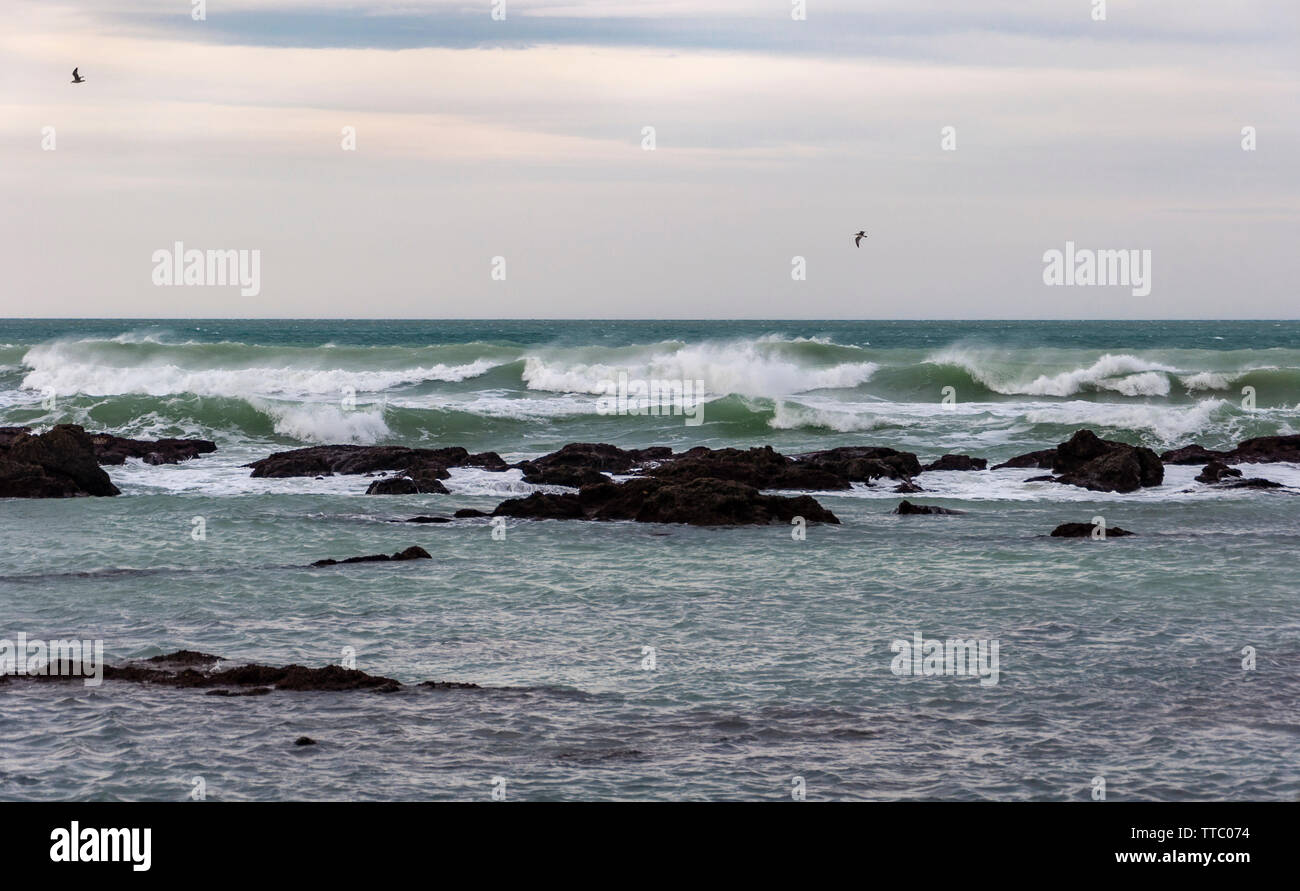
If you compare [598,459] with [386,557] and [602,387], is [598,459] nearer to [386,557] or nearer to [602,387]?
[386,557]

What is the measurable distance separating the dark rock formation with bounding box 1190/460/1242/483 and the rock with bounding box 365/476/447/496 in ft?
44.4

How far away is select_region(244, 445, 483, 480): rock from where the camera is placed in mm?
25891

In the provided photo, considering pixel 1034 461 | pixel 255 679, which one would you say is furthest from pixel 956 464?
pixel 255 679

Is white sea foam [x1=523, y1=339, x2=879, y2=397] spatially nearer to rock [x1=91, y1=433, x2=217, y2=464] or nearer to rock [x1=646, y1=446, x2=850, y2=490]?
rock [x1=91, y1=433, x2=217, y2=464]

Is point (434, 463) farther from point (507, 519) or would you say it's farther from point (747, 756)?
point (747, 756)

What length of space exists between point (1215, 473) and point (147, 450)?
21.5 metres

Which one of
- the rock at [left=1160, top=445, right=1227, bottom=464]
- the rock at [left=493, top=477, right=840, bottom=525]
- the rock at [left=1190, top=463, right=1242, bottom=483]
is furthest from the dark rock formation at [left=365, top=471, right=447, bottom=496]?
the rock at [left=1160, top=445, right=1227, bottom=464]

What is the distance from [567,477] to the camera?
80.3 ft

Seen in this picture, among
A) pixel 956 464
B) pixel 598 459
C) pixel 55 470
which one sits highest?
pixel 55 470

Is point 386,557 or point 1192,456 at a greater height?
point 1192,456
